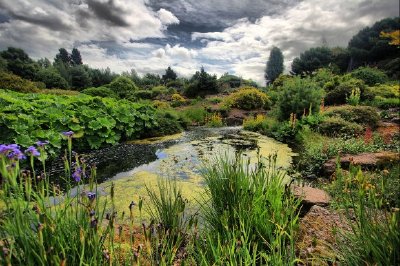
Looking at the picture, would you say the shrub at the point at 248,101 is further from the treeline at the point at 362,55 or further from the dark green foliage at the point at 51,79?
the dark green foliage at the point at 51,79

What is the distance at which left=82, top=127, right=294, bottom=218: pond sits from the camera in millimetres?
4524

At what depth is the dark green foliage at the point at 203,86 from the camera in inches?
1121

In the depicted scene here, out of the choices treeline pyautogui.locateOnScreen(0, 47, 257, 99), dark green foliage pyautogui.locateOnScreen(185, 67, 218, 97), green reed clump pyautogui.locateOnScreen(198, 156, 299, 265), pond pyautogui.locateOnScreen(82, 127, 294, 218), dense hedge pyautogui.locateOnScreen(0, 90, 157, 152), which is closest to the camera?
green reed clump pyautogui.locateOnScreen(198, 156, 299, 265)

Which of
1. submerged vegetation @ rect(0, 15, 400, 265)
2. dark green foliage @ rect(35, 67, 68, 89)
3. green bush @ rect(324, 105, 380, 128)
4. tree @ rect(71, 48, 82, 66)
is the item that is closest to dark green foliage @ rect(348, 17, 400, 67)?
submerged vegetation @ rect(0, 15, 400, 265)

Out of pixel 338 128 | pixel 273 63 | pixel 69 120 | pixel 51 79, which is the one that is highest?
pixel 273 63

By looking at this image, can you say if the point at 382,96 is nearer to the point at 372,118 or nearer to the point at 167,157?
the point at 372,118

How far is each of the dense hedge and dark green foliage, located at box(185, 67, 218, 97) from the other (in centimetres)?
1827

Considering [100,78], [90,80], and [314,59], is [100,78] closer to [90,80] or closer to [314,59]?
[90,80]

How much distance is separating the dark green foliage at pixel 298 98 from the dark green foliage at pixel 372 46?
2484cm

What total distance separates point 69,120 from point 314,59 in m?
39.5

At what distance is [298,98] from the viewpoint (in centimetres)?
1087

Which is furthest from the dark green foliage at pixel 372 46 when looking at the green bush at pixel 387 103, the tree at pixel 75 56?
the tree at pixel 75 56

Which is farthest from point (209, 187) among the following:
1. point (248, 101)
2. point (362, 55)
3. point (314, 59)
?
point (314, 59)

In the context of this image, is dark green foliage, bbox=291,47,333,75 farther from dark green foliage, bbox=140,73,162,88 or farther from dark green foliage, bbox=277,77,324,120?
dark green foliage, bbox=277,77,324,120
